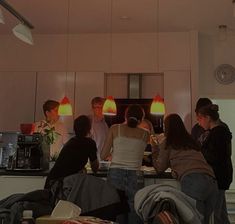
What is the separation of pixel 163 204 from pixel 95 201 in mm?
709

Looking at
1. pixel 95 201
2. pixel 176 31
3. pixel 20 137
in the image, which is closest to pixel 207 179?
pixel 95 201

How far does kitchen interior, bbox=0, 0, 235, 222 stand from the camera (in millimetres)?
5461

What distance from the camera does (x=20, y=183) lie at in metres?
3.42

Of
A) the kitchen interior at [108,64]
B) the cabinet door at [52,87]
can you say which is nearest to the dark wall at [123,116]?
the kitchen interior at [108,64]

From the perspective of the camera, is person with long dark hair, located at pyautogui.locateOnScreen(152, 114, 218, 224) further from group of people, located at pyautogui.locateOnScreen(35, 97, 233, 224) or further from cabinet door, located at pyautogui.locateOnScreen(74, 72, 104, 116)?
cabinet door, located at pyautogui.locateOnScreen(74, 72, 104, 116)

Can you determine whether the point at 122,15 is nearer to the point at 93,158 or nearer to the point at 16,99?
the point at 16,99

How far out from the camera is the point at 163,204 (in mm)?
1750

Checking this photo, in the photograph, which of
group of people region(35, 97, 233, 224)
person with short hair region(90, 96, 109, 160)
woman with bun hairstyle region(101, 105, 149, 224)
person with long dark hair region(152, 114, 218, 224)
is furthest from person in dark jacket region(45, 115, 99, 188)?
person with short hair region(90, 96, 109, 160)

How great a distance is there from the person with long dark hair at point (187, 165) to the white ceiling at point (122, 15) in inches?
77.7

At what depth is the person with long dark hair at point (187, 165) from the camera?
3.04 m

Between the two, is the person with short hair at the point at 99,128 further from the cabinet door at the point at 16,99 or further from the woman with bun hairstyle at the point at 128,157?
the woman with bun hairstyle at the point at 128,157

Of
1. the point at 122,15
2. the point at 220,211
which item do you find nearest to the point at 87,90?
the point at 122,15

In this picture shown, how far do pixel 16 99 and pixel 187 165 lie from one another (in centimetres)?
354

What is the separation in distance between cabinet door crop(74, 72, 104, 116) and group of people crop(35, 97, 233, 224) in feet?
7.32
